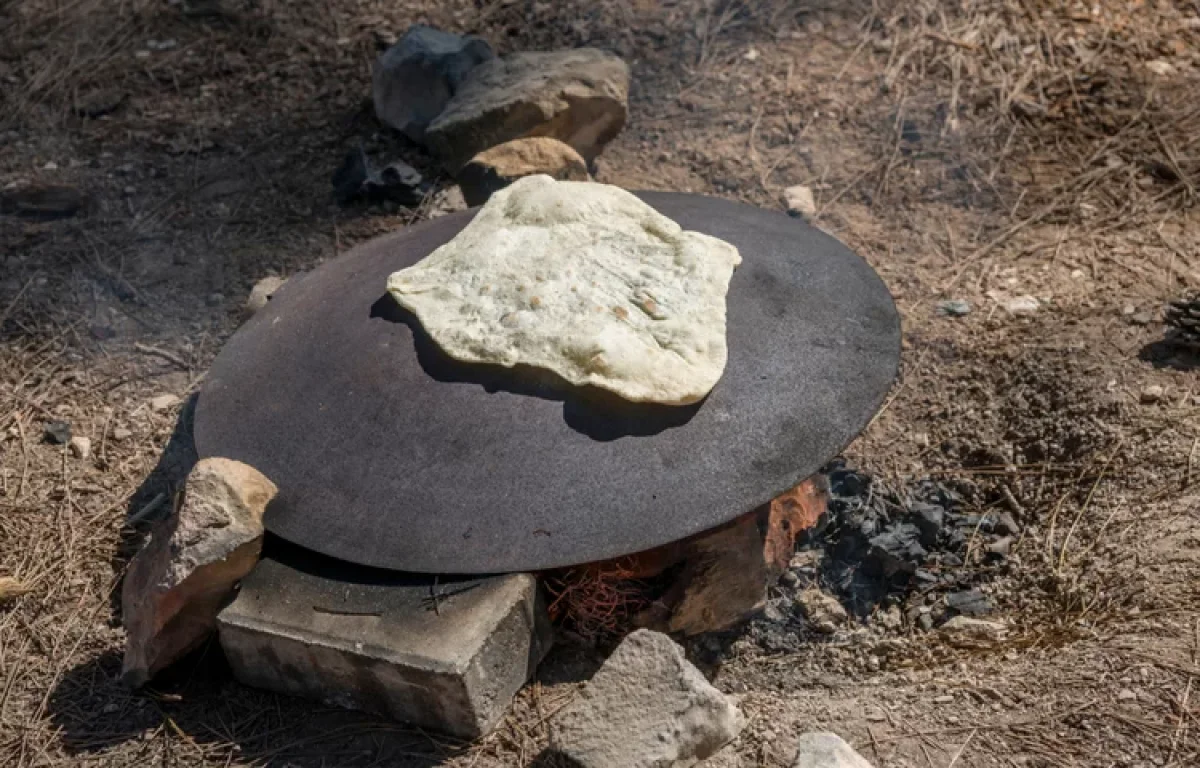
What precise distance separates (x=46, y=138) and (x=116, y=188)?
524 mm

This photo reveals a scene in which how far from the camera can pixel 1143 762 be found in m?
2.20

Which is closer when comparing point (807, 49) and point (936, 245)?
point (936, 245)

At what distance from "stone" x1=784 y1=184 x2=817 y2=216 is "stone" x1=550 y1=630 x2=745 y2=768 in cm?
214

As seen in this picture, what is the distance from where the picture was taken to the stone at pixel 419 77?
14.4 ft

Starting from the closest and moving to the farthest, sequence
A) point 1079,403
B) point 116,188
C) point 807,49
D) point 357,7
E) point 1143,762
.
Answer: point 1143,762 → point 1079,403 → point 116,188 → point 807,49 → point 357,7

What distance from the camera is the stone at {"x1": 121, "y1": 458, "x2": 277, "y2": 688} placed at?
2369 mm

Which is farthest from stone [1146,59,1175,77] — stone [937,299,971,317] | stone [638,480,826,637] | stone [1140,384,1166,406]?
stone [638,480,826,637]

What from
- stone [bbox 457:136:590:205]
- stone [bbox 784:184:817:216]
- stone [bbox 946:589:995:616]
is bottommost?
stone [bbox 946:589:995:616]

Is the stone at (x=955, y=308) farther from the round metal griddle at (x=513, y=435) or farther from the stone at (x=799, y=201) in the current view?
the round metal griddle at (x=513, y=435)

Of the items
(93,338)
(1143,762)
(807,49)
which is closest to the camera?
(1143,762)

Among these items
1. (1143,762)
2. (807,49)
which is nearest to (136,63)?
(807,49)

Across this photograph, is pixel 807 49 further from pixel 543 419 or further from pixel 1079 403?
pixel 543 419

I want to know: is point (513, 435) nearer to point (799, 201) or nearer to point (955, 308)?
point (955, 308)

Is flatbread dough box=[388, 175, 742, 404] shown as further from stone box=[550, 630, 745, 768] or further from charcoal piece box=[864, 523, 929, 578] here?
charcoal piece box=[864, 523, 929, 578]
